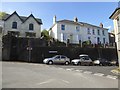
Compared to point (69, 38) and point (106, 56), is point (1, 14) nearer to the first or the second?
point (69, 38)

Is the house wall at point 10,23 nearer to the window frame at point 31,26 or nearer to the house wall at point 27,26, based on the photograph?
the house wall at point 27,26

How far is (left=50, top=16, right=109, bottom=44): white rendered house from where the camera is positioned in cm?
4528

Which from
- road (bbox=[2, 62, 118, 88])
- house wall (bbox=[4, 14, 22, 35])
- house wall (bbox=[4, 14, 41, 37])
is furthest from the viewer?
house wall (bbox=[4, 14, 41, 37])

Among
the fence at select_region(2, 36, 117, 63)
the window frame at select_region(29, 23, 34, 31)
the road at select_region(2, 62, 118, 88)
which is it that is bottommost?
the road at select_region(2, 62, 118, 88)

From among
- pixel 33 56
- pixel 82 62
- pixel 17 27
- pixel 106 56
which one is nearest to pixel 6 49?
pixel 33 56

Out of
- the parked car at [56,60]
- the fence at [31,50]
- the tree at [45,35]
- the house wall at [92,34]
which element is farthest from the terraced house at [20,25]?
the parked car at [56,60]

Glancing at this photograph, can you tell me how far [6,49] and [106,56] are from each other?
22.0 meters

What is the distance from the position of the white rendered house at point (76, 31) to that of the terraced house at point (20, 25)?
16.9 ft

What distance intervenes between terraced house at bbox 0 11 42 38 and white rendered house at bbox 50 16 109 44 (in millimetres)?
5145

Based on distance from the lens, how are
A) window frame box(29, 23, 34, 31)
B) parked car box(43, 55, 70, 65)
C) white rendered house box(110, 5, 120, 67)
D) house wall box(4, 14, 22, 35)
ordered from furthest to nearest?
1. window frame box(29, 23, 34, 31)
2. house wall box(4, 14, 22, 35)
3. parked car box(43, 55, 70, 65)
4. white rendered house box(110, 5, 120, 67)

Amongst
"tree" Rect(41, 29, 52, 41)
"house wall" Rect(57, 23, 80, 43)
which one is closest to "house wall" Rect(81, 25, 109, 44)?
"house wall" Rect(57, 23, 80, 43)

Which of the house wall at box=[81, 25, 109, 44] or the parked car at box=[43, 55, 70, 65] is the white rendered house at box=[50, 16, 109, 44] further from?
the parked car at box=[43, 55, 70, 65]

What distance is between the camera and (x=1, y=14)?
4156 centimetres

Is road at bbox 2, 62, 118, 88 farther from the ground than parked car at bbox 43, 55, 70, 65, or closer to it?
closer to it
